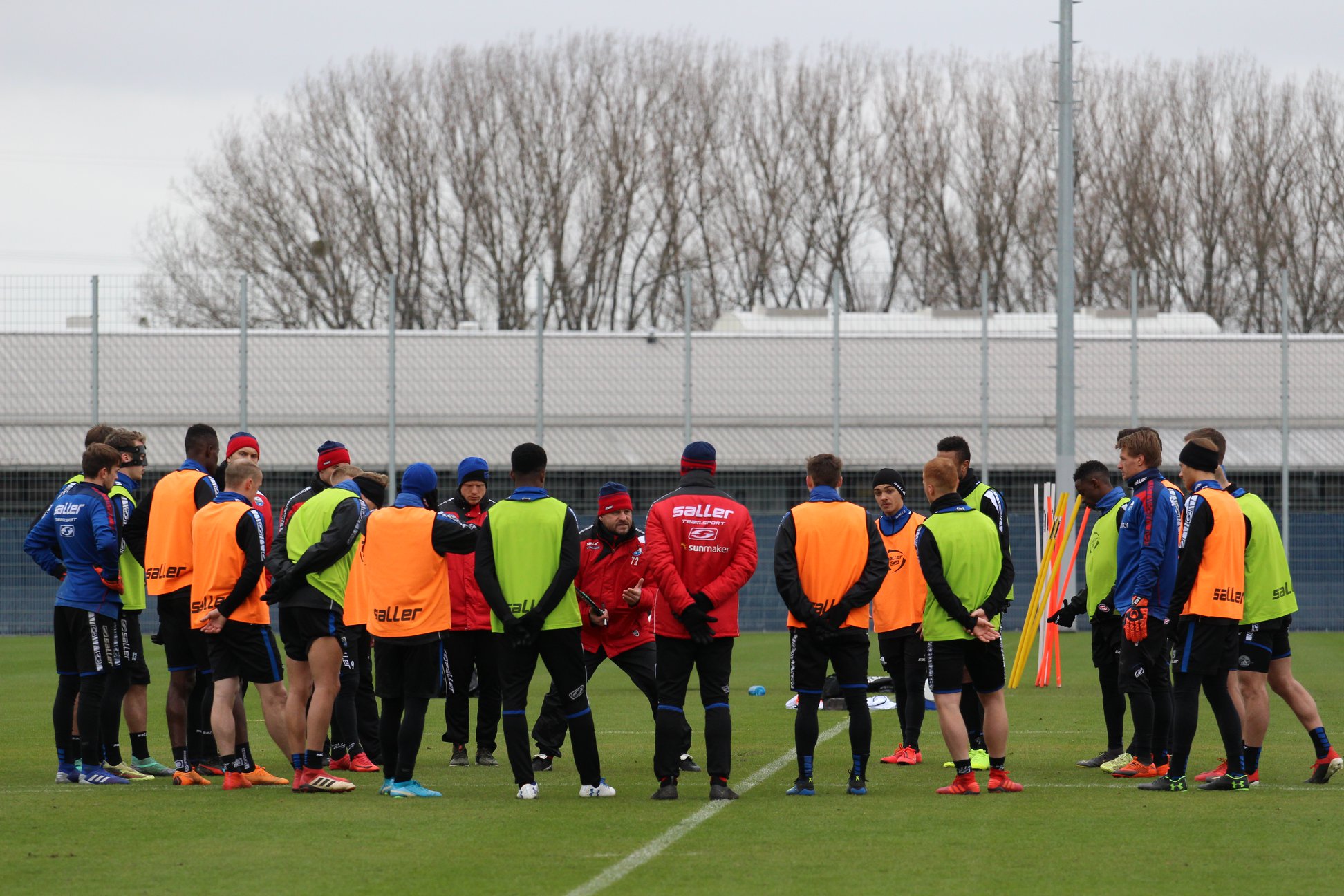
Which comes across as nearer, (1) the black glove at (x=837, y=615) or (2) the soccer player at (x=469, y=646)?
(1) the black glove at (x=837, y=615)

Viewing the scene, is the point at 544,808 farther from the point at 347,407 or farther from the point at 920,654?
the point at 347,407

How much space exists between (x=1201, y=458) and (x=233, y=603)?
537 centimetres

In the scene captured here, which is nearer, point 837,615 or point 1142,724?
point 837,615

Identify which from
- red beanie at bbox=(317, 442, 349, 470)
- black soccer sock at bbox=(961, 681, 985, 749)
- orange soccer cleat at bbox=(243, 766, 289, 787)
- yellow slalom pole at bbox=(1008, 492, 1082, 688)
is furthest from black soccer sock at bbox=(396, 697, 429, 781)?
yellow slalom pole at bbox=(1008, 492, 1082, 688)

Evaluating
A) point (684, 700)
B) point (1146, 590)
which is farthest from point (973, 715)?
point (684, 700)

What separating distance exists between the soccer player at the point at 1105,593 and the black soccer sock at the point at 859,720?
6.12 ft

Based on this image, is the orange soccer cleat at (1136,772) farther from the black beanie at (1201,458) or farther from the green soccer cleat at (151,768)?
the green soccer cleat at (151,768)

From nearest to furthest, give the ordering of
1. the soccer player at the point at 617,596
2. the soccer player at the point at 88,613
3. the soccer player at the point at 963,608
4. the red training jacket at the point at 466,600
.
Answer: the soccer player at the point at 963,608 < the soccer player at the point at 88,613 < the soccer player at the point at 617,596 < the red training jacket at the point at 466,600

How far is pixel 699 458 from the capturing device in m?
8.41

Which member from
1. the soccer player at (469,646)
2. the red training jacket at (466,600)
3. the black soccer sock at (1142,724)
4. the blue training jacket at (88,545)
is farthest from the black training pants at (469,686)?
the black soccer sock at (1142,724)

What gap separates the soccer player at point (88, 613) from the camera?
8.99 meters

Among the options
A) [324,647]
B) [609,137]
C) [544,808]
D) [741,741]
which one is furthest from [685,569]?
[609,137]

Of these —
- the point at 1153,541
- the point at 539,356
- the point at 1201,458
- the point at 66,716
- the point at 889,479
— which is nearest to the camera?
the point at 1201,458

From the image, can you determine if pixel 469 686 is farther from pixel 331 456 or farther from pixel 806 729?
pixel 806 729
